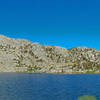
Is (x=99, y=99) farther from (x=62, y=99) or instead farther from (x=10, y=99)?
(x=10, y=99)

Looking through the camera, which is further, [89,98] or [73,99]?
[73,99]

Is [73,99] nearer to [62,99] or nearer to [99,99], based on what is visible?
[62,99]

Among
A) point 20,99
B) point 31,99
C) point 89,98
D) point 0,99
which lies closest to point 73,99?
point 31,99

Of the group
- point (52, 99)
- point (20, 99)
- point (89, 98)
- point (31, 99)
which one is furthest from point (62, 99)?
point (89, 98)

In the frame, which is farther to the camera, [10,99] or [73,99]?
[73,99]

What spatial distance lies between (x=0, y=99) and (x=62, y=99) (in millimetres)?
20012

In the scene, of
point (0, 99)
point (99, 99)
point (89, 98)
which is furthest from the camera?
point (99, 99)

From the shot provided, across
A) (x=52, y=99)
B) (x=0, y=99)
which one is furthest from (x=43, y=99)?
(x=0, y=99)

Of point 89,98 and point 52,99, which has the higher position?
point 89,98

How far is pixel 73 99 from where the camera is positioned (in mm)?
57594

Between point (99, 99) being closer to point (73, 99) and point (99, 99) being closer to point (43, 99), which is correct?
point (73, 99)

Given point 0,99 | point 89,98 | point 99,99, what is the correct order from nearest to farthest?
point 89,98 → point 0,99 → point 99,99

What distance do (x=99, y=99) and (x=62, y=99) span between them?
12.5 metres

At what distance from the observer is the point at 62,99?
185 ft
